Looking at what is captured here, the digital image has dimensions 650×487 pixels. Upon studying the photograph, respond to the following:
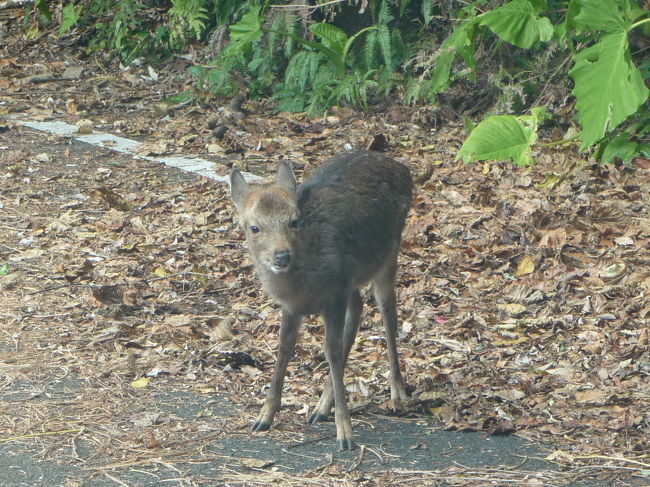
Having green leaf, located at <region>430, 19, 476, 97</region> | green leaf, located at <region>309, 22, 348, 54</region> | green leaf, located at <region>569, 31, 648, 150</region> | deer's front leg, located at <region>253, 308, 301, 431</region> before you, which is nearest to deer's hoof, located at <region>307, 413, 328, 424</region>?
deer's front leg, located at <region>253, 308, 301, 431</region>

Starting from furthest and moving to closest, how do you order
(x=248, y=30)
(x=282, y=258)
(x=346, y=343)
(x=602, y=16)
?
(x=248, y=30)
(x=602, y=16)
(x=346, y=343)
(x=282, y=258)

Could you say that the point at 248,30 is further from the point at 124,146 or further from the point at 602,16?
the point at 602,16

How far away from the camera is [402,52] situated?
1176cm

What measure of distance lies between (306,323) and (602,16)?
3.13m

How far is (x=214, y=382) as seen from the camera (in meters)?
6.39

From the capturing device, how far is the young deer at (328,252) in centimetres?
553

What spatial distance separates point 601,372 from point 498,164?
4.06 m

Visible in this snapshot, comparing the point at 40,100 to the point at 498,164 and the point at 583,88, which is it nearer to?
the point at 498,164

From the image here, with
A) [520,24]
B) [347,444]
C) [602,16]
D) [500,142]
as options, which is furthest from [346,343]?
[520,24]

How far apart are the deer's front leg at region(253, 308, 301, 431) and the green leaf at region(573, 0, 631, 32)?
331cm

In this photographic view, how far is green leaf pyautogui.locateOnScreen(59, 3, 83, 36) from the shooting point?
1446cm

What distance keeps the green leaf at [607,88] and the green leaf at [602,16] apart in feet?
0.22

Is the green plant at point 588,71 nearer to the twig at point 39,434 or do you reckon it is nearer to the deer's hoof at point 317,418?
the deer's hoof at point 317,418

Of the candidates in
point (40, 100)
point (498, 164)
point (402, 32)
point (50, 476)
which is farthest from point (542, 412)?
point (40, 100)
